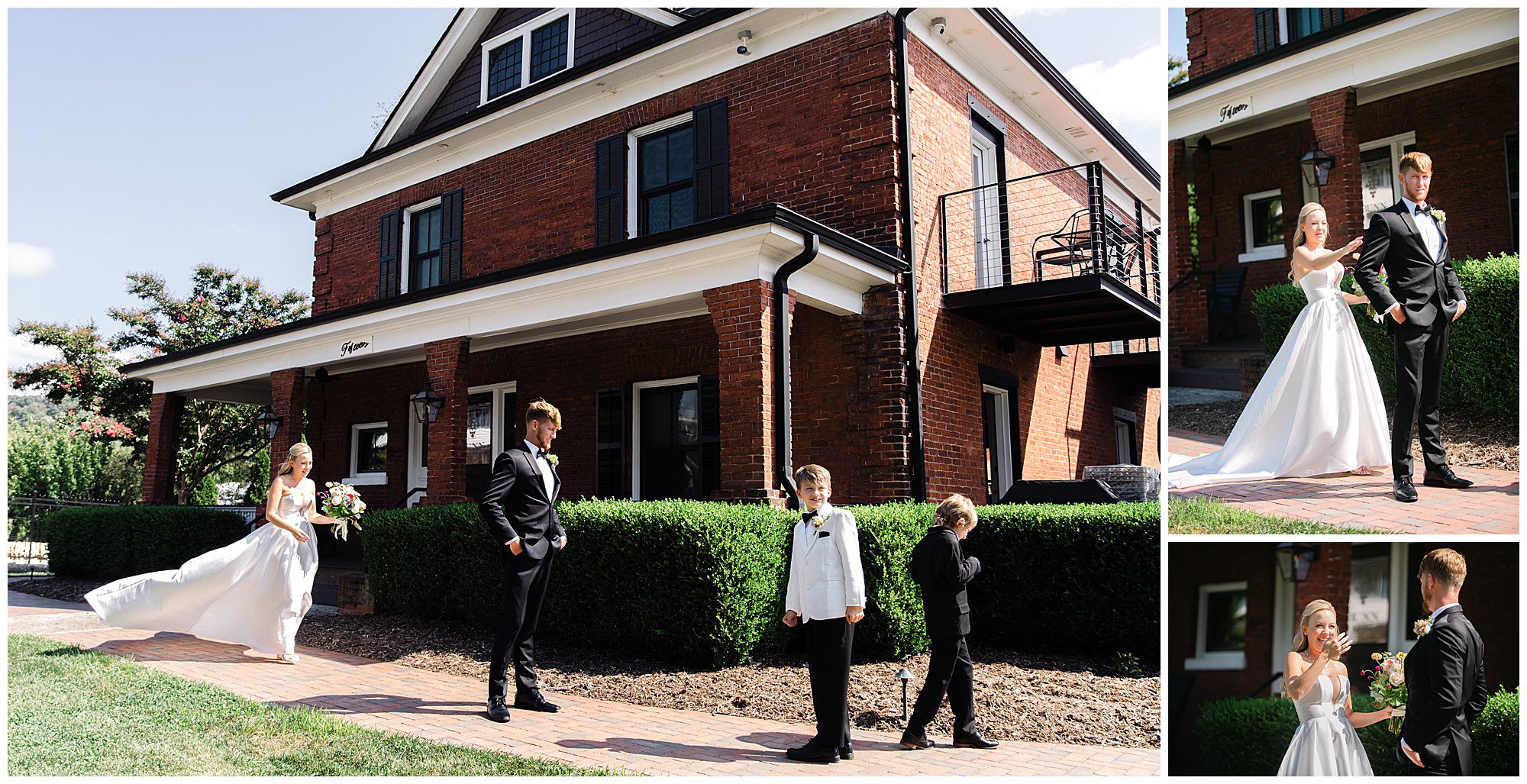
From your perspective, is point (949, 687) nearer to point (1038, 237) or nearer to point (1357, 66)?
point (1357, 66)

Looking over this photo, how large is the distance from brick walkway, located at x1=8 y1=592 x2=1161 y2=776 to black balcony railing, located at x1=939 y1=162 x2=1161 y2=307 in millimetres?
6346

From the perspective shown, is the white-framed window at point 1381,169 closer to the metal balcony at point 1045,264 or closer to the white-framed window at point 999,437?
the metal balcony at point 1045,264

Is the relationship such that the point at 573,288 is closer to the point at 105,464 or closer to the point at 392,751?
the point at 392,751

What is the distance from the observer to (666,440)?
1230 cm

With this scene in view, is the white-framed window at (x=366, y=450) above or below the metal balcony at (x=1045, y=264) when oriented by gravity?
below

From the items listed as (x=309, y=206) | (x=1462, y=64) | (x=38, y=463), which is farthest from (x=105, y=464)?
(x=1462, y=64)

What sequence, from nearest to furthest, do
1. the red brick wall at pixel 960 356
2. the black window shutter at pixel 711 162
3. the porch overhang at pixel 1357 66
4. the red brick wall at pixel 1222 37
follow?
the porch overhang at pixel 1357 66 → the red brick wall at pixel 1222 37 → the red brick wall at pixel 960 356 → the black window shutter at pixel 711 162

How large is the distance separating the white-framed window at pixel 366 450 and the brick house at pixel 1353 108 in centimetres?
1326

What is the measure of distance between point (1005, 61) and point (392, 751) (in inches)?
438

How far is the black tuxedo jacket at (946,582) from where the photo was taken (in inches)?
208

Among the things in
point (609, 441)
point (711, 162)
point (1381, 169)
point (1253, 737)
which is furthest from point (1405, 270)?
point (609, 441)

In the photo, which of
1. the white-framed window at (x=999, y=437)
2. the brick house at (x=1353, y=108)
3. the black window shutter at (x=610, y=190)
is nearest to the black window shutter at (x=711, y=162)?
the black window shutter at (x=610, y=190)

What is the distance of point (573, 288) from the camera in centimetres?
1002

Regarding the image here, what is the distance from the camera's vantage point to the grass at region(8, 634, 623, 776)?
15.3 ft
